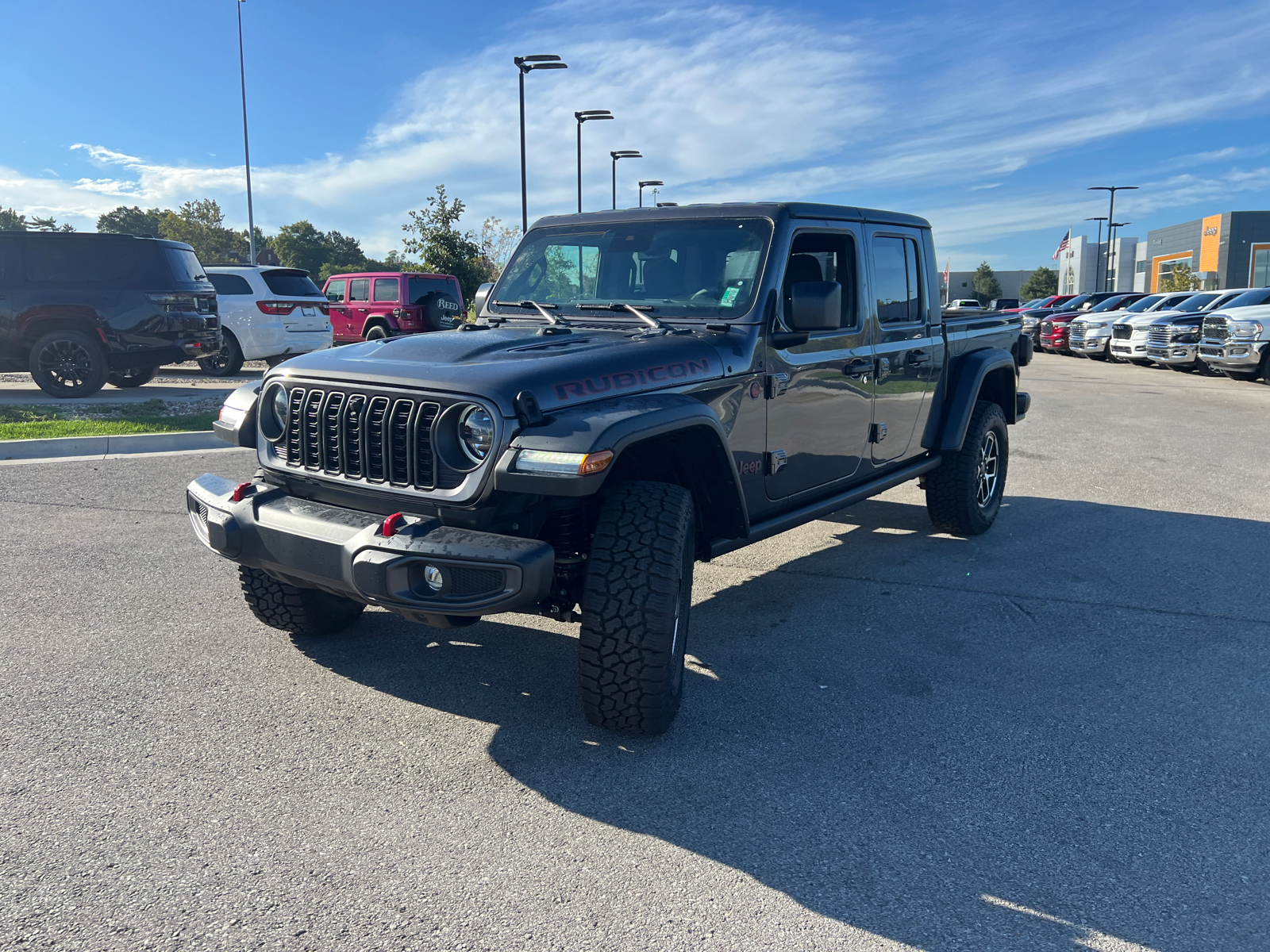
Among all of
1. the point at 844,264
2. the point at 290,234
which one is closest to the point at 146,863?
the point at 844,264

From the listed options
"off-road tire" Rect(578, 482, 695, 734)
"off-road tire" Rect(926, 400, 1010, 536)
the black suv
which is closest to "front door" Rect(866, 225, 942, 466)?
"off-road tire" Rect(926, 400, 1010, 536)

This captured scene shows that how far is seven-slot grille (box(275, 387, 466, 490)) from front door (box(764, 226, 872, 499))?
1.60 metres

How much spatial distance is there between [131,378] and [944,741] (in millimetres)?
13198

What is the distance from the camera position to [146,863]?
106 inches

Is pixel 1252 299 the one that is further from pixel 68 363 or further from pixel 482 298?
pixel 68 363

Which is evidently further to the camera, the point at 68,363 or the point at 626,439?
the point at 68,363

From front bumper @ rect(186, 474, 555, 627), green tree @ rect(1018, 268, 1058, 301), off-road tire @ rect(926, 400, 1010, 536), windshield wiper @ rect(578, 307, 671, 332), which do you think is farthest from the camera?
green tree @ rect(1018, 268, 1058, 301)

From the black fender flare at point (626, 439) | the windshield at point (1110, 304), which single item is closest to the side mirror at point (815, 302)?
the black fender flare at point (626, 439)

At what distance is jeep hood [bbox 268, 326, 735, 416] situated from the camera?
10.8 feet

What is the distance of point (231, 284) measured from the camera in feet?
49.6

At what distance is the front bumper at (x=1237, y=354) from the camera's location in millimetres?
17562

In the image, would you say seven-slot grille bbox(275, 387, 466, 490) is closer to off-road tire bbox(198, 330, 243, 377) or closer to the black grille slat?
the black grille slat

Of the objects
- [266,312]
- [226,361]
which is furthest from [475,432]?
[226,361]

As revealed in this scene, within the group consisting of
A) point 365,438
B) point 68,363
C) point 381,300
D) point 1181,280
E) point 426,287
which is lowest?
point 68,363
